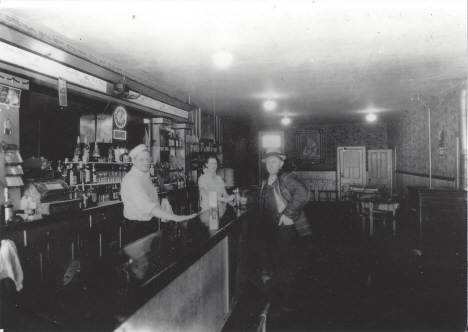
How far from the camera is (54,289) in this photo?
5.24 ft

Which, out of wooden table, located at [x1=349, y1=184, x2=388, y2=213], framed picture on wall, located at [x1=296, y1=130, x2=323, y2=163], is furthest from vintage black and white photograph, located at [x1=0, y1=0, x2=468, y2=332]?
framed picture on wall, located at [x1=296, y1=130, x2=323, y2=163]

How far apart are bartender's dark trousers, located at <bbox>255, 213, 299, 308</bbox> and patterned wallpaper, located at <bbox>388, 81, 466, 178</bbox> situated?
4112mm

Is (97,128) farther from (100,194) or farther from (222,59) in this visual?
(222,59)

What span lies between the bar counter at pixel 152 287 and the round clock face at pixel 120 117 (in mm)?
2798

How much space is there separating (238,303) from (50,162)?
10.0 feet

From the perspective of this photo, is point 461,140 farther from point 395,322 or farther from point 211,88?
point 211,88

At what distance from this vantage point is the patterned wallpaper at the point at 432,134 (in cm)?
612

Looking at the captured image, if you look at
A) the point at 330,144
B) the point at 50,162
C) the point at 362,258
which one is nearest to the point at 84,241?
the point at 50,162

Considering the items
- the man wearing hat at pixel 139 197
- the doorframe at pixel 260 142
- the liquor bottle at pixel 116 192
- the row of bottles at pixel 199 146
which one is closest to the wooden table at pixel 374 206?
the row of bottles at pixel 199 146

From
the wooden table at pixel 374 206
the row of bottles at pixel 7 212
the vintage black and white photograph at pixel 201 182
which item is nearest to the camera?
the vintage black and white photograph at pixel 201 182

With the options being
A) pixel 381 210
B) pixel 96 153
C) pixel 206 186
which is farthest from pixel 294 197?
pixel 381 210

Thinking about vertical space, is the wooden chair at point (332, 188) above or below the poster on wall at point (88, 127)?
below

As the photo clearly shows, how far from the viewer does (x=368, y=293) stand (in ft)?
12.7

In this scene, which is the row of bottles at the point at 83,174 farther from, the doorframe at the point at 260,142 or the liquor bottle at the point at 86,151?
Result: the doorframe at the point at 260,142
